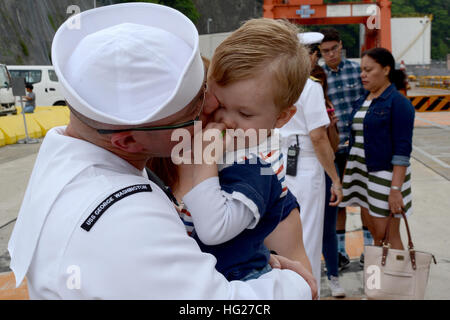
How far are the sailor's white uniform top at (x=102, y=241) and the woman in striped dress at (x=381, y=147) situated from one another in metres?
2.34

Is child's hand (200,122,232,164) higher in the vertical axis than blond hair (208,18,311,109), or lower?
lower

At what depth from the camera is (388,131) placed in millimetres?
3004

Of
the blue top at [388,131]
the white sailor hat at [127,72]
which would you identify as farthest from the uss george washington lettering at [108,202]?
the blue top at [388,131]

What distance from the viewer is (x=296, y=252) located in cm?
153

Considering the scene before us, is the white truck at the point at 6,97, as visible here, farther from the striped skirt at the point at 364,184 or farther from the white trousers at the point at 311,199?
the white trousers at the point at 311,199

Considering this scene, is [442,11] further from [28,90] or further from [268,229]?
[268,229]

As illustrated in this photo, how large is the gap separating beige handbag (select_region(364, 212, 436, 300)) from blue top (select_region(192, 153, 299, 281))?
184 centimetres

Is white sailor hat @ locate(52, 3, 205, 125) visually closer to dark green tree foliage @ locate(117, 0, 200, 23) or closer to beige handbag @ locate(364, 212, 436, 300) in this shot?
beige handbag @ locate(364, 212, 436, 300)

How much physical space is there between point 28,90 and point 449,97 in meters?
14.2

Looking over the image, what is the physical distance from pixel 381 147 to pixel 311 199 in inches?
26.6

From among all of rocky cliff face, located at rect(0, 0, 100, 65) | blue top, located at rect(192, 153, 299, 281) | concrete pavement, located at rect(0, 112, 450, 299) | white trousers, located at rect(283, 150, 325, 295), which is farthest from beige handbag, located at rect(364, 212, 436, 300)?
rocky cliff face, located at rect(0, 0, 100, 65)

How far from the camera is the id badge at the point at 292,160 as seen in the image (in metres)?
2.82

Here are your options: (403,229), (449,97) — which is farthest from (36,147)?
(449,97)

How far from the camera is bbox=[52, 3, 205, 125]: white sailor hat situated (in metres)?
0.79
